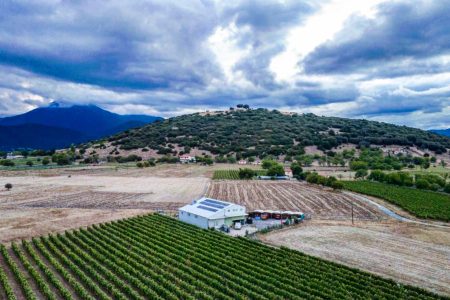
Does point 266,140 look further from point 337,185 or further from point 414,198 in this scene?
point 414,198

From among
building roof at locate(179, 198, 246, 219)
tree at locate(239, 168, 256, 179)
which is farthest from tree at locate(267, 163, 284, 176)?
building roof at locate(179, 198, 246, 219)

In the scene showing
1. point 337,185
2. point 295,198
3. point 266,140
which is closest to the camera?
point 295,198

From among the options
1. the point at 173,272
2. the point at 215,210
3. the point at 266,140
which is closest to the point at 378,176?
the point at 215,210

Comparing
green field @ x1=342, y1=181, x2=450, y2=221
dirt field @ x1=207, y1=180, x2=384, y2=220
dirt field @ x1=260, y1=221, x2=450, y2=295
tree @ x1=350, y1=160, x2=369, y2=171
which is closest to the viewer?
dirt field @ x1=260, y1=221, x2=450, y2=295

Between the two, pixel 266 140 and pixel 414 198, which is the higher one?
pixel 266 140

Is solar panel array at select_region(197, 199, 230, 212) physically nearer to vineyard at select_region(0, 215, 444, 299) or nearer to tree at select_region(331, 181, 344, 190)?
vineyard at select_region(0, 215, 444, 299)

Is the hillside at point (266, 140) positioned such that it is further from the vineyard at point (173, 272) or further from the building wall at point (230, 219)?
the vineyard at point (173, 272)

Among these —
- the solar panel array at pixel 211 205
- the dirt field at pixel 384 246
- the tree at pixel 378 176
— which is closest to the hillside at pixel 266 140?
the tree at pixel 378 176
